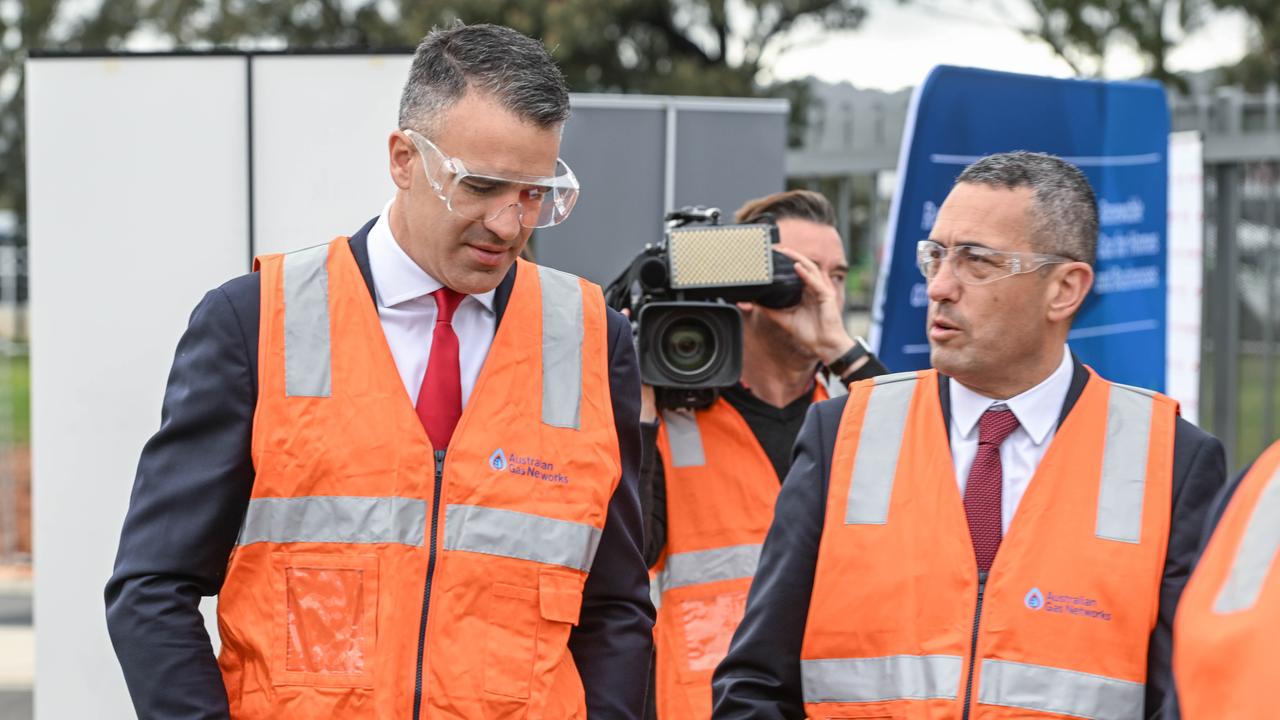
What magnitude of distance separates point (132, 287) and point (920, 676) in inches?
84.5

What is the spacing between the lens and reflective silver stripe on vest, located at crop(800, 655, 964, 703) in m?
2.36

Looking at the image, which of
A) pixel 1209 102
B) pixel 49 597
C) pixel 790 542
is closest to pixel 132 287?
pixel 49 597

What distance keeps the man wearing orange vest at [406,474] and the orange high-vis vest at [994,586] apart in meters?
0.38

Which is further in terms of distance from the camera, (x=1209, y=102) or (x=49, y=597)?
(x=1209, y=102)

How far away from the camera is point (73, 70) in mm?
3537

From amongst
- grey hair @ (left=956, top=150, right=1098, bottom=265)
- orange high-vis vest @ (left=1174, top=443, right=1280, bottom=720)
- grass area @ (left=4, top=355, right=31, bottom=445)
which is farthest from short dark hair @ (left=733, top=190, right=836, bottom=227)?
grass area @ (left=4, top=355, right=31, bottom=445)

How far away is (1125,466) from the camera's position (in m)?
2.44

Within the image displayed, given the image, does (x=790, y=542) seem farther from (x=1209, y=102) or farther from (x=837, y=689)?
(x=1209, y=102)

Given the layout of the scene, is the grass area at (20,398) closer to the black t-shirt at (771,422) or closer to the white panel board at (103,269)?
the white panel board at (103,269)

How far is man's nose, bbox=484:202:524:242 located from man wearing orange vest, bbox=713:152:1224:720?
0.62 metres

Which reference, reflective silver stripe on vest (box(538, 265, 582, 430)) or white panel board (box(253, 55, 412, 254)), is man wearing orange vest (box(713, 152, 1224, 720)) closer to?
reflective silver stripe on vest (box(538, 265, 582, 430))

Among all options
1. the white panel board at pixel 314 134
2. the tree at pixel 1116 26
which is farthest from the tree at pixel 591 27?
the white panel board at pixel 314 134

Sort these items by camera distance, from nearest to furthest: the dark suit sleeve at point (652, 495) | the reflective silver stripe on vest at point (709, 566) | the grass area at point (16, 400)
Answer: the dark suit sleeve at point (652, 495) < the reflective silver stripe on vest at point (709, 566) < the grass area at point (16, 400)

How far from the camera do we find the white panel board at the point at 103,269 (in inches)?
139
